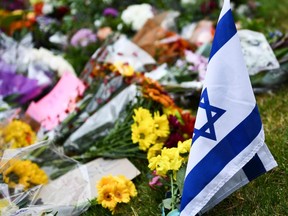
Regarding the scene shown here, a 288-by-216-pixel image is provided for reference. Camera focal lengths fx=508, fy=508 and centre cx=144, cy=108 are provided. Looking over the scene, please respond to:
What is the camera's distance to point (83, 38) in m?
3.92

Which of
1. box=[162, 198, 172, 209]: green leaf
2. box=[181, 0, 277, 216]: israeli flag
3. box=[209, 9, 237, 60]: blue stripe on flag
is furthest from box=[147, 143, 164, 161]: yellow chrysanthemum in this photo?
box=[209, 9, 237, 60]: blue stripe on flag

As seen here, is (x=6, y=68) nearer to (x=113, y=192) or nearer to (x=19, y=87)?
(x=19, y=87)

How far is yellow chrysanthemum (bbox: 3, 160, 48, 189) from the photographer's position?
2240 millimetres

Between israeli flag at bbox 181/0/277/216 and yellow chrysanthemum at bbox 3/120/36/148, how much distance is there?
1.15m

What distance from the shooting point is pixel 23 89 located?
128 inches

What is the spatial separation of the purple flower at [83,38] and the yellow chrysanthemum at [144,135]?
1544 mm

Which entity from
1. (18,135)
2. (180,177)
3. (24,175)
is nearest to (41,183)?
(24,175)

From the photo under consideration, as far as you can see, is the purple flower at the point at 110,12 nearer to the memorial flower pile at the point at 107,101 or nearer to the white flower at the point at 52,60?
the memorial flower pile at the point at 107,101

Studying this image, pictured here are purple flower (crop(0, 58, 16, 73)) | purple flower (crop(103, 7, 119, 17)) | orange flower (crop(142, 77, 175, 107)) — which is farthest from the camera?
purple flower (crop(103, 7, 119, 17))

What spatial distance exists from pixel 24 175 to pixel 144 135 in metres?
0.60

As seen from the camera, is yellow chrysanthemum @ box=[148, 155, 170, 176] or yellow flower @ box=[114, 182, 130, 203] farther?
yellow flower @ box=[114, 182, 130, 203]

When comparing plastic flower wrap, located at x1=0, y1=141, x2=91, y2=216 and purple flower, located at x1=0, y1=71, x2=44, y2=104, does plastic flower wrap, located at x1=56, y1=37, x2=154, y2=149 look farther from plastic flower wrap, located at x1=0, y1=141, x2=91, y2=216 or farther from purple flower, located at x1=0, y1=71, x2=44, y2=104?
purple flower, located at x1=0, y1=71, x2=44, y2=104

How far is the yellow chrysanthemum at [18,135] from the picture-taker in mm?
2648

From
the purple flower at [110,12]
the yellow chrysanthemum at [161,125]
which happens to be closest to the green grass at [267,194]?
the yellow chrysanthemum at [161,125]
